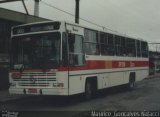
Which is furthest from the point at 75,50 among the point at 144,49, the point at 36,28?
the point at 144,49

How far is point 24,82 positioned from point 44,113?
2.60m

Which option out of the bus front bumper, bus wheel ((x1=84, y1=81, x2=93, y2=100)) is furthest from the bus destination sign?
bus wheel ((x1=84, y1=81, x2=93, y2=100))

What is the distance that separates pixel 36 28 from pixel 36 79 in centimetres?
196

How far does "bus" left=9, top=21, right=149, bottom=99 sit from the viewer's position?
15.9 metres

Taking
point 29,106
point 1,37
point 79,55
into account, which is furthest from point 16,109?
point 1,37

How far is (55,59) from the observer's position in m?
15.9

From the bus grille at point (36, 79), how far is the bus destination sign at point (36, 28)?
1689 mm

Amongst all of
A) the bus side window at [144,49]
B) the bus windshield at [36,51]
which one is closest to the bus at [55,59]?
the bus windshield at [36,51]

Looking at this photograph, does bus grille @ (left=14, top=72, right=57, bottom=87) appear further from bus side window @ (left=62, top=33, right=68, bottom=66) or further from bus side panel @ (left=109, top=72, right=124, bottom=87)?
bus side panel @ (left=109, top=72, right=124, bottom=87)

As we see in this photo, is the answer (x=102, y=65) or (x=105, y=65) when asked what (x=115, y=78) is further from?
(x=102, y=65)

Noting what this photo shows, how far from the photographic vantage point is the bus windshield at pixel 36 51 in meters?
16.0

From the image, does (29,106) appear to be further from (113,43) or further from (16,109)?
(113,43)

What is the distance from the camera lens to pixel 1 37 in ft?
76.0

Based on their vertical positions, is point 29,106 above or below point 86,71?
below
